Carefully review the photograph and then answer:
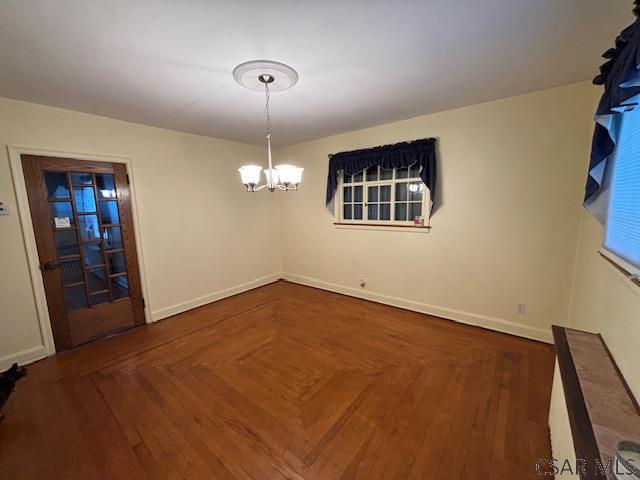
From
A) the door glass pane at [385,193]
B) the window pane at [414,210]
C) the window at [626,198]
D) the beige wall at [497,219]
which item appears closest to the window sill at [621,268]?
the window at [626,198]

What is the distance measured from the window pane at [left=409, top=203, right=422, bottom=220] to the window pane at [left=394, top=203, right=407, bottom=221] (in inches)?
3.1

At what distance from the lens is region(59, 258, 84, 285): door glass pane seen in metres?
2.64

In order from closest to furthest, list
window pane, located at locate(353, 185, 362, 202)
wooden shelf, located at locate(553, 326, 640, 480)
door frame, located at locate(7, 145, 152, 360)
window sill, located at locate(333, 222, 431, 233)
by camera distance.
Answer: wooden shelf, located at locate(553, 326, 640, 480) → door frame, located at locate(7, 145, 152, 360) → window sill, located at locate(333, 222, 431, 233) → window pane, located at locate(353, 185, 362, 202)

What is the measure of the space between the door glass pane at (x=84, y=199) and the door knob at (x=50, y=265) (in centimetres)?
57

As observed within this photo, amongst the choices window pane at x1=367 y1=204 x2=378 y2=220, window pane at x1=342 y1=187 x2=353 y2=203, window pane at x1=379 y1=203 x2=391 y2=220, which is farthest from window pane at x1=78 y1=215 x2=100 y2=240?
window pane at x1=379 y1=203 x2=391 y2=220

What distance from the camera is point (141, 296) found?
3197mm

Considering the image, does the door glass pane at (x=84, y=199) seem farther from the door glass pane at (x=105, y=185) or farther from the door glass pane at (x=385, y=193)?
the door glass pane at (x=385, y=193)

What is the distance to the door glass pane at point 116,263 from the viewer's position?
9.74ft

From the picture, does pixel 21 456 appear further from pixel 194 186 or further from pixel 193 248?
pixel 194 186

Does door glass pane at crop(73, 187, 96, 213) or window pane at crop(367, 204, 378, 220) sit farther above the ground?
door glass pane at crop(73, 187, 96, 213)

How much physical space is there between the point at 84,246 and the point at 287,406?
2.75m

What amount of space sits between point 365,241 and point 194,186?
2.58 metres

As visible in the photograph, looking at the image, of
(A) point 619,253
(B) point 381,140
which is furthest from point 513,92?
(A) point 619,253

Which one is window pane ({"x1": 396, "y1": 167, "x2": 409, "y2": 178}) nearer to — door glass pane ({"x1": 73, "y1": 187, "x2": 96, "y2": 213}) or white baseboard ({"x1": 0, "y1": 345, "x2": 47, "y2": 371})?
door glass pane ({"x1": 73, "y1": 187, "x2": 96, "y2": 213})
